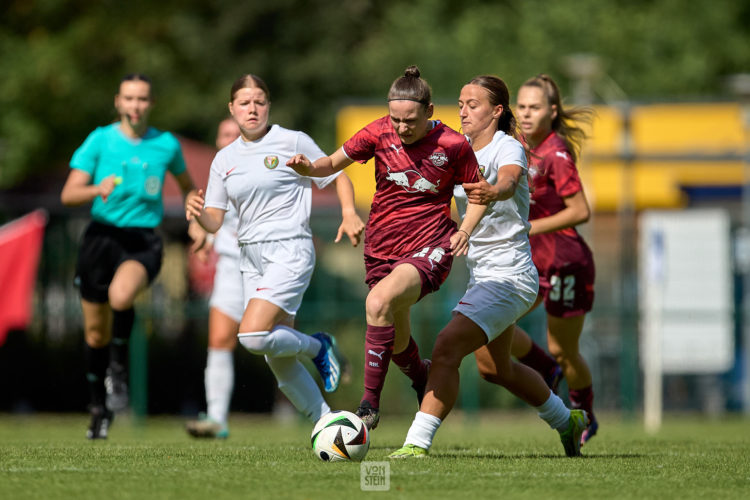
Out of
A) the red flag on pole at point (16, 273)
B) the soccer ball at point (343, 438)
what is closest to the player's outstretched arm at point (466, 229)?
the soccer ball at point (343, 438)

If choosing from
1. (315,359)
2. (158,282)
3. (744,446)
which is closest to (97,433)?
(315,359)

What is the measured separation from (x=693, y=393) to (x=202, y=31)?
74.3 ft

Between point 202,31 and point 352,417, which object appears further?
point 202,31

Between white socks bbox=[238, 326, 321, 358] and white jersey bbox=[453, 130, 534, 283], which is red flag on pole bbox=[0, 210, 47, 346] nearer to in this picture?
white socks bbox=[238, 326, 321, 358]

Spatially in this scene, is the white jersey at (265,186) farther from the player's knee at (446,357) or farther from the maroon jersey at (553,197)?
the player's knee at (446,357)

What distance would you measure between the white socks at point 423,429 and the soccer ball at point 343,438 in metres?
0.28

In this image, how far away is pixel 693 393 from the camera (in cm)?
1659

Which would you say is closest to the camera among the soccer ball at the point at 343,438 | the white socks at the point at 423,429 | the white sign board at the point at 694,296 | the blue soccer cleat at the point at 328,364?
the soccer ball at the point at 343,438

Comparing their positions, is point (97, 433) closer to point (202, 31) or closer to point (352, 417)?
point (352, 417)

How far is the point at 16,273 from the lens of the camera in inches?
561

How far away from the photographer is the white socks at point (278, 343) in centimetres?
765

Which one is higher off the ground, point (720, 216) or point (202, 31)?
point (202, 31)

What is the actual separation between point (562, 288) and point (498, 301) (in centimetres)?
161

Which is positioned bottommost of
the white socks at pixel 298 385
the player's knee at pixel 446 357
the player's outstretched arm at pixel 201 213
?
the white socks at pixel 298 385
